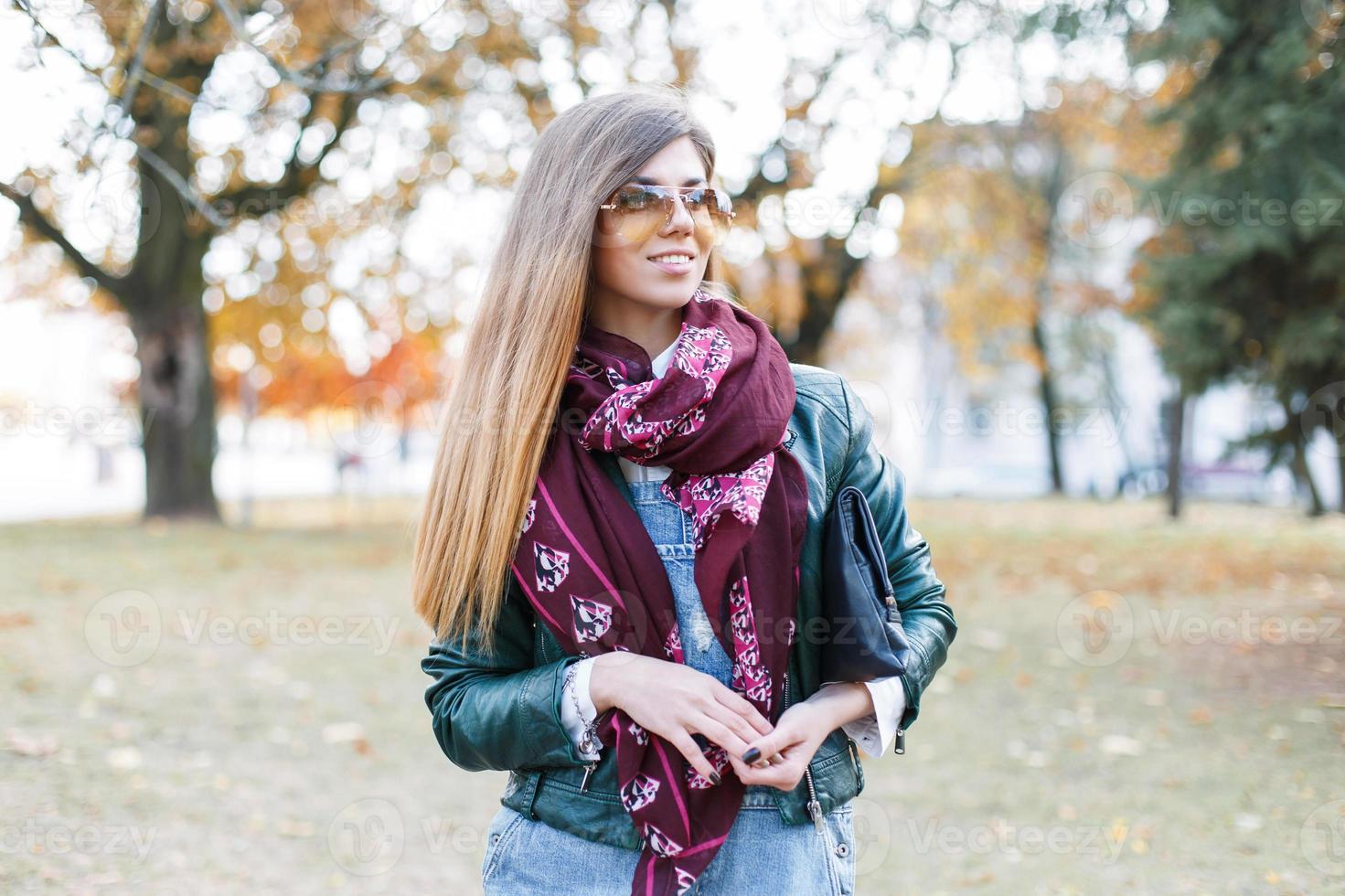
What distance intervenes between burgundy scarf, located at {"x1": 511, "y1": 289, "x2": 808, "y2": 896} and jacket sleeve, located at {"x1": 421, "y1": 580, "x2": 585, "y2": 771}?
0.28 feet

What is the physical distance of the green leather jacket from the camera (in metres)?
1.77

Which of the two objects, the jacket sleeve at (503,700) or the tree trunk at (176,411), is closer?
the jacket sleeve at (503,700)

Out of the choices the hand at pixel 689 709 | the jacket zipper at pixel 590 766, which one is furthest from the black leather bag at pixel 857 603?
the jacket zipper at pixel 590 766

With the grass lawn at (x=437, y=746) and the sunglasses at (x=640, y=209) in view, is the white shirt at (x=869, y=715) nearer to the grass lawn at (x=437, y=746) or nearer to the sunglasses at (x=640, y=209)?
the sunglasses at (x=640, y=209)

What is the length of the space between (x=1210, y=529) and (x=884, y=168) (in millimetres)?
7789

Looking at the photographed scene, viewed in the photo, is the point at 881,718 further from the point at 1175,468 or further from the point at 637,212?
the point at 1175,468

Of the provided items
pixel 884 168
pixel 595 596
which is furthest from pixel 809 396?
pixel 884 168

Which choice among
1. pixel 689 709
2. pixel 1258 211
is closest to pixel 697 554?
pixel 689 709

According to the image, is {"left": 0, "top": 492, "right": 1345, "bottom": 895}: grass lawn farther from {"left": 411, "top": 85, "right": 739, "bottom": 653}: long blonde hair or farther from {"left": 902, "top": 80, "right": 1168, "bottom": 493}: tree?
{"left": 902, "top": 80, "right": 1168, "bottom": 493}: tree

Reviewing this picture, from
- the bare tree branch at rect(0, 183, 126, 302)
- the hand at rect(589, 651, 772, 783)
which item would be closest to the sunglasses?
the hand at rect(589, 651, 772, 783)

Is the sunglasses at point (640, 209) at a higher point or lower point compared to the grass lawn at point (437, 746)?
higher

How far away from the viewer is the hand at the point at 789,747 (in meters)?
1.62

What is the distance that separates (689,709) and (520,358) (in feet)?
2.11

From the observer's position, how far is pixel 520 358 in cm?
188
